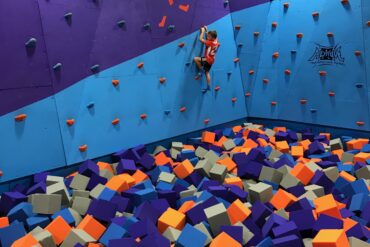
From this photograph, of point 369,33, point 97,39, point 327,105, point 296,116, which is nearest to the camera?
point 97,39

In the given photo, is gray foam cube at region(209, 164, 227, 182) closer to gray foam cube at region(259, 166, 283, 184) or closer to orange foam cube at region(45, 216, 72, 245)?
gray foam cube at region(259, 166, 283, 184)

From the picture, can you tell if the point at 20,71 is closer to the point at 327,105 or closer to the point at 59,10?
the point at 59,10

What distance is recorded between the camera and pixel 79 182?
3629mm


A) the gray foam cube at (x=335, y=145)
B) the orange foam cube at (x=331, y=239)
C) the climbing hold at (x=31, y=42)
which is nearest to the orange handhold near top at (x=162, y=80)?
the climbing hold at (x=31, y=42)

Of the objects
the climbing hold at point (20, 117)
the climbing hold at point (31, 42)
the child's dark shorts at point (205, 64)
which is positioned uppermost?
the climbing hold at point (31, 42)

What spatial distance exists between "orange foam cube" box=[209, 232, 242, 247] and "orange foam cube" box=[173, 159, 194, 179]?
1.42m

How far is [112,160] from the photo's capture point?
441 cm

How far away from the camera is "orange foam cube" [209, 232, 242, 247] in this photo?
8.12ft

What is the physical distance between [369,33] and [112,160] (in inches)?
143

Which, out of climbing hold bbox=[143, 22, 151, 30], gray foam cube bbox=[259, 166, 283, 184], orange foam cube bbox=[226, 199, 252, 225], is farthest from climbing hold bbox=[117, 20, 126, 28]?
orange foam cube bbox=[226, 199, 252, 225]

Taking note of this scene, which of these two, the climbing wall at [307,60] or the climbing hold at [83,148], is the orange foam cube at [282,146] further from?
the climbing hold at [83,148]

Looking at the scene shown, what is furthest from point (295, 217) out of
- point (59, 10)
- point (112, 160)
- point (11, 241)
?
point (59, 10)

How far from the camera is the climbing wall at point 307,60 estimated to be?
5141 mm

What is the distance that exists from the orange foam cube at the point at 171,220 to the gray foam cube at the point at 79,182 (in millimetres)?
1091
